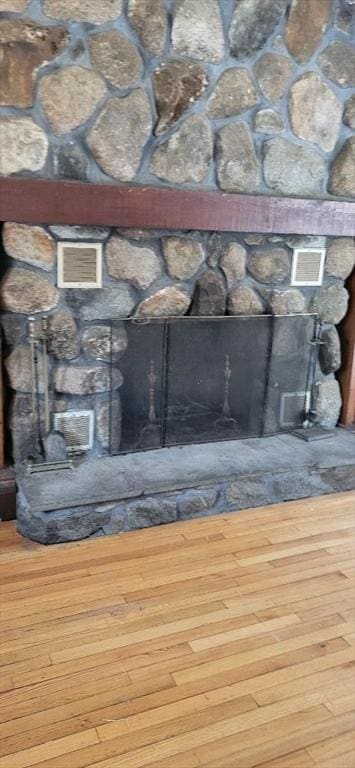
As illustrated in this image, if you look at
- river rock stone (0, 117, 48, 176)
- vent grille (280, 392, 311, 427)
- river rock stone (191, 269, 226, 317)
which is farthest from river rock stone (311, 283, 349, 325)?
river rock stone (0, 117, 48, 176)

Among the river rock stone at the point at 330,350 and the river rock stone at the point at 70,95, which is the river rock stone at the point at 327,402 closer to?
the river rock stone at the point at 330,350

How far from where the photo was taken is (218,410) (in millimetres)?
2748

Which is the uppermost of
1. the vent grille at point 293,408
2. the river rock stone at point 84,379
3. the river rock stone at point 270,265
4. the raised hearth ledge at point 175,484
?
the river rock stone at point 270,265

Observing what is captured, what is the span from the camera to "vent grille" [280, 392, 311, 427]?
289cm

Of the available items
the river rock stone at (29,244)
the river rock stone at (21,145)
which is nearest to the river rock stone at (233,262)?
the river rock stone at (29,244)

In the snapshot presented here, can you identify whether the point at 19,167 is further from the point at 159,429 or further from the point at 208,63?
the point at 159,429

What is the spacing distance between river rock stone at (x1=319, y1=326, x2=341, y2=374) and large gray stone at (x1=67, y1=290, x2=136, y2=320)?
1.03m

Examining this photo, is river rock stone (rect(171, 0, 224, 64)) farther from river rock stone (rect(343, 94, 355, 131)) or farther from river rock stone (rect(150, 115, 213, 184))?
river rock stone (rect(343, 94, 355, 131))

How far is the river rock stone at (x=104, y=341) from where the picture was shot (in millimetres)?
2418

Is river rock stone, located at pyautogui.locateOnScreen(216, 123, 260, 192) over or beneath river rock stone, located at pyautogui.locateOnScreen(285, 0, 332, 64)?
beneath

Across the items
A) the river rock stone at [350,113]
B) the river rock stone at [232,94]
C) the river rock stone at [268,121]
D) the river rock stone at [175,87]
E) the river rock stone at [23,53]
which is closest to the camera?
the river rock stone at [23,53]

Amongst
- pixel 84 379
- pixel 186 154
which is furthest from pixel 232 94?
pixel 84 379

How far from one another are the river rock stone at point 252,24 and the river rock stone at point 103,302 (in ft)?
3.55

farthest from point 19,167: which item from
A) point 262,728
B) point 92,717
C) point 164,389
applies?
point 262,728
